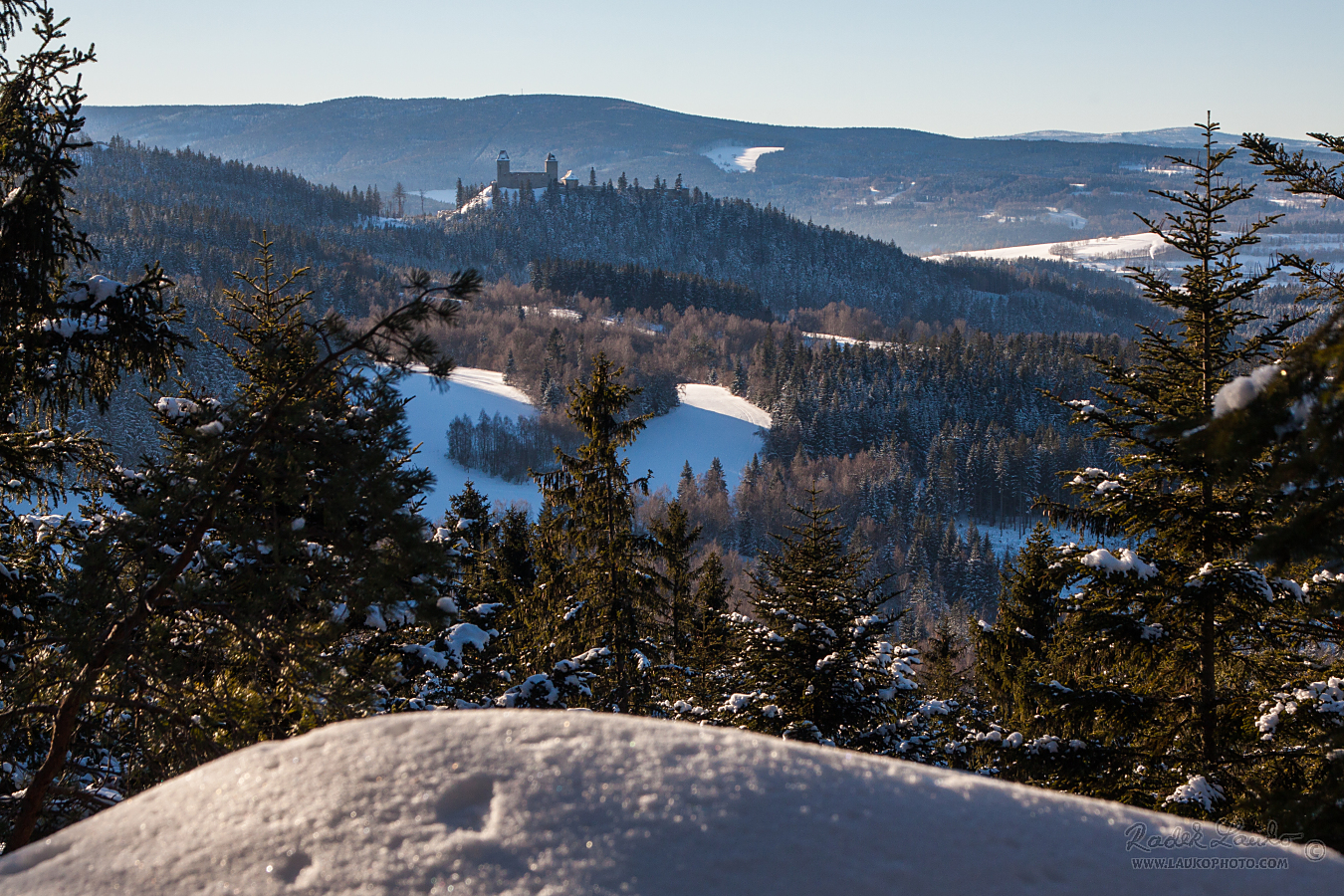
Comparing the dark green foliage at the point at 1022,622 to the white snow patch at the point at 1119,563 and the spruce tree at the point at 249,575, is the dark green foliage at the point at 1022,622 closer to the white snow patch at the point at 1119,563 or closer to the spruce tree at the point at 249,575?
the white snow patch at the point at 1119,563

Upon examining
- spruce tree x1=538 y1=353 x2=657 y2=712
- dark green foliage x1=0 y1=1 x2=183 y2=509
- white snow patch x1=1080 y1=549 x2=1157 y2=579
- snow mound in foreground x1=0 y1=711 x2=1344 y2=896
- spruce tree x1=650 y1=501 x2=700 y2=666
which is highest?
dark green foliage x1=0 y1=1 x2=183 y2=509

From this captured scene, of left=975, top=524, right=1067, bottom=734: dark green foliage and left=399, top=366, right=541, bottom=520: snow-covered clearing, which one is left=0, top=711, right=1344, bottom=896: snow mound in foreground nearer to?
left=975, top=524, right=1067, bottom=734: dark green foliage

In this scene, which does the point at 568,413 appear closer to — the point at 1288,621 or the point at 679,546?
the point at 679,546

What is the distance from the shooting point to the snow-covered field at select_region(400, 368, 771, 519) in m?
121

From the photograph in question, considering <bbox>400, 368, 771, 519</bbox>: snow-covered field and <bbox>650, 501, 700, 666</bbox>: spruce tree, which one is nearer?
<bbox>650, 501, 700, 666</bbox>: spruce tree

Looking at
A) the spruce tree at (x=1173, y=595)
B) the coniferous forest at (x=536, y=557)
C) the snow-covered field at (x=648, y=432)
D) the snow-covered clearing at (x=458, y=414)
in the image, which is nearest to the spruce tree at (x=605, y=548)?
the coniferous forest at (x=536, y=557)

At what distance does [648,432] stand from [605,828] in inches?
5283

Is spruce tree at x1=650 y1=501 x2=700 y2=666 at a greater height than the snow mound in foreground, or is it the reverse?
the snow mound in foreground

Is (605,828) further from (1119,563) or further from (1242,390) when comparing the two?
(1119,563)

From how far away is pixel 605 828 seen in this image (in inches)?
114

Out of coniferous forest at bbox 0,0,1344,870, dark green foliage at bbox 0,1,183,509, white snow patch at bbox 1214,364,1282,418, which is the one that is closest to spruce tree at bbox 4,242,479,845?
coniferous forest at bbox 0,0,1344,870

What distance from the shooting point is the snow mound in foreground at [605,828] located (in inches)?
109

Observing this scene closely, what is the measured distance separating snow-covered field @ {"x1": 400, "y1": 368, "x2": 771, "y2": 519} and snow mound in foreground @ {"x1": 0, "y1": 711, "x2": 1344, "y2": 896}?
111 meters

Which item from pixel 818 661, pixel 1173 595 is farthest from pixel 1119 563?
pixel 818 661
